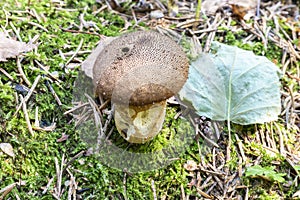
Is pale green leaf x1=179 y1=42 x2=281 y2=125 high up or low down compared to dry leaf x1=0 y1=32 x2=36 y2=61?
down

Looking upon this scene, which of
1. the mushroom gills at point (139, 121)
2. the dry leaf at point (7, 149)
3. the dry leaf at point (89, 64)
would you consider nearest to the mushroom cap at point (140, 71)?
the mushroom gills at point (139, 121)

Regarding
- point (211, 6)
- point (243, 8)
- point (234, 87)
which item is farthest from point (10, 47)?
point (243, 8)

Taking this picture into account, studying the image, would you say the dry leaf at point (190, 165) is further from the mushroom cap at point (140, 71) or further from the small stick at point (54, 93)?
the small stick at point (54, 93)

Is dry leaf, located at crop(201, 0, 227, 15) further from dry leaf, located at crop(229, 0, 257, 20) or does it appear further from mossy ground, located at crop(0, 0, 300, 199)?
mossy ground, located at crop(0, 0, 300, 199)

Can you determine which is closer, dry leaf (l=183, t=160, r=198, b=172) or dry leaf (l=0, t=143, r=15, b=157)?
dry leaf (l=0, t=143, r=15, b=157)

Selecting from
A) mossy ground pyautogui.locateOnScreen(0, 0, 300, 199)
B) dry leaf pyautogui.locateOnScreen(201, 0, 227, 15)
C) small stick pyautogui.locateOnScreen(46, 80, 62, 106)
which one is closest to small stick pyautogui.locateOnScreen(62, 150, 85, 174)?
mossy ground pyautogui.locateOnScreen(0, 0, 300, 199)

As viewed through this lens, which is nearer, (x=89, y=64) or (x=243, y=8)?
(x=89, y=64)

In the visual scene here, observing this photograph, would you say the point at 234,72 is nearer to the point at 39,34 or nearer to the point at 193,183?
the point at 193,183

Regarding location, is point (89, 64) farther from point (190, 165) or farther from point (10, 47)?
point (190, 165)
